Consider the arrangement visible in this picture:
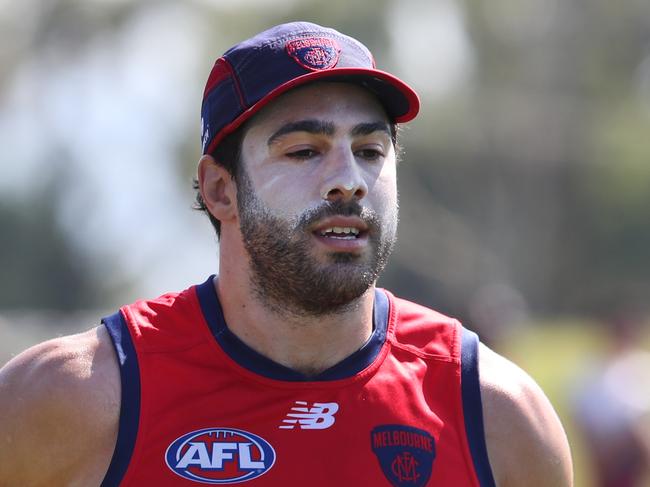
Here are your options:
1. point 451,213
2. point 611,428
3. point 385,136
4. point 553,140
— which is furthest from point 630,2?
point 385,136

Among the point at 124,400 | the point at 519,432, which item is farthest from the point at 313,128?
the point at 519,432

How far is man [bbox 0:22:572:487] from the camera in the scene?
3.65 meters

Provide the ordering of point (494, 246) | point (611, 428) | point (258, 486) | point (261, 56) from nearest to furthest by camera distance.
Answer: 1. point (258, 486)
2. point (261, 56)
3. point (611, 428)
4. point (494, 246)

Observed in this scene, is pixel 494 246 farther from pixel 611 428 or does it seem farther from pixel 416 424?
pixel 416 424

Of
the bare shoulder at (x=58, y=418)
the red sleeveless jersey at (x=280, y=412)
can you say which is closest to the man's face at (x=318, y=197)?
the red sleeveless jersey at (x=280, y=412)

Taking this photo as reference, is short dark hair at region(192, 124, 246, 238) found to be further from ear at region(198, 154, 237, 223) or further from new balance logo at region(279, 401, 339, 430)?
new balance logo at region(279, 401, 339, 430)

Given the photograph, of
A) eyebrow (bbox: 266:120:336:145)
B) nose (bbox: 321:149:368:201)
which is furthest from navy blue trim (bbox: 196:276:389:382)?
eyebrow (bbox: 266:120:336:145)

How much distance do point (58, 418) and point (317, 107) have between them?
1.11 metres

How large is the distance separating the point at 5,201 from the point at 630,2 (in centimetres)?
1995

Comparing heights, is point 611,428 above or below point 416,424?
below

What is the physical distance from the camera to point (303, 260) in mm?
3777

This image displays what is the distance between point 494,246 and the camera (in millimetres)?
40000

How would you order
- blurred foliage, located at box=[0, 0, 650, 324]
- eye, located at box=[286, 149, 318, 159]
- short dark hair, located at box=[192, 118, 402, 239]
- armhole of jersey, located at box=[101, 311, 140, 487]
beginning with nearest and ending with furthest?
armhole of jersey, located at box=[101, 311, 140, 487] < eye, located at box=[286, 149, 318, 159] < short dark hair, located at box=[192, 118, 402, 239] < blurred foliage, located at box=[0, 0, 650, 324]

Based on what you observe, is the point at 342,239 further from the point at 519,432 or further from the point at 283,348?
the point at 519,432
